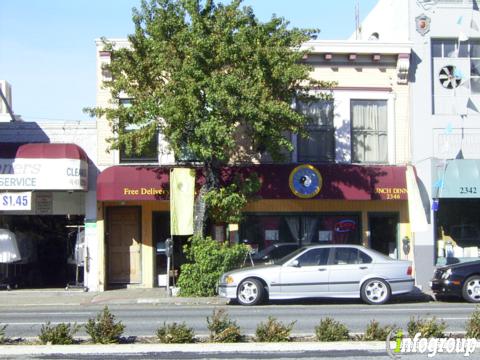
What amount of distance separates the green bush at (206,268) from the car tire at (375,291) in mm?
3948

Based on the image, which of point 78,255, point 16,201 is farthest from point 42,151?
point 78,255

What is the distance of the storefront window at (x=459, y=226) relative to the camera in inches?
866

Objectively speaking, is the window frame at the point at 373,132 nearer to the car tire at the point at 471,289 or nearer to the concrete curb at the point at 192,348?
the car tire at the point at 471,289

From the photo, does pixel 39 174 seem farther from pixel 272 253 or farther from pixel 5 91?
pixel 272 253

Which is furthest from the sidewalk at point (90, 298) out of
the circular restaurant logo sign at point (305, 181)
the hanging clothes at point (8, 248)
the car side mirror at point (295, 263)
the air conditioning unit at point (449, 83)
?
the air conditioning unit at point (449, 83)

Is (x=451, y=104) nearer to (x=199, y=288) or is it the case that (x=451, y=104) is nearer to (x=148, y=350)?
(x=199, y=288)

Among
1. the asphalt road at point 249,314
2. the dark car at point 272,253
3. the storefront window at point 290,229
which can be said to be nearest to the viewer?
the asphalt road at point 249,314

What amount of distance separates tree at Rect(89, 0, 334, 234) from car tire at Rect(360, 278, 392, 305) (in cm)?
436

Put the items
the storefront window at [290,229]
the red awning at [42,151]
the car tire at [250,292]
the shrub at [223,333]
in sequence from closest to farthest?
the shrub at [223,333] < the car tire at [250,292] < the red awning at [42,151] < the storefront window at [290,229]

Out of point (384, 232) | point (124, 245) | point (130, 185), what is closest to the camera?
point (130, 185)

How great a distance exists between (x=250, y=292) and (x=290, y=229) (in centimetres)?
563

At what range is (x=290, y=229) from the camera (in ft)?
71.8

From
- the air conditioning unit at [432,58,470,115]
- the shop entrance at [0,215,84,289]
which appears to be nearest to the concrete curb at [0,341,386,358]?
the shop entrance at [0,215,84,289]

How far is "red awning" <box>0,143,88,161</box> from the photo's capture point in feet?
66.2
